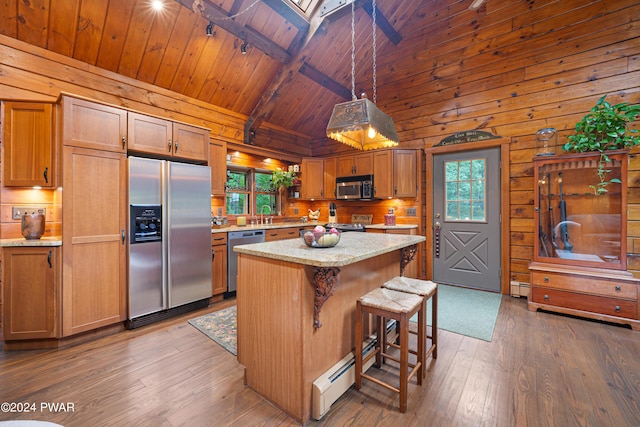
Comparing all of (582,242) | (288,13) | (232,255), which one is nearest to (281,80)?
(288,13)

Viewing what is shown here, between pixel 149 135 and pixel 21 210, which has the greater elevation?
pixel 149 135

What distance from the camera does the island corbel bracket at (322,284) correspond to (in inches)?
61.5

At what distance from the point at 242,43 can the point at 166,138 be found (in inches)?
68.9

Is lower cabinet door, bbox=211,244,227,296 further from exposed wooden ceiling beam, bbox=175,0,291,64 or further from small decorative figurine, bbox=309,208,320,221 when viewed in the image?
exposed wooden ceiling beam, bbox=175,0,291,64

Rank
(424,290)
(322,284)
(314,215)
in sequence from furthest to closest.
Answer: (314,215), (424,290), (322,284)

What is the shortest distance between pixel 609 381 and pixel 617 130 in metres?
2.56

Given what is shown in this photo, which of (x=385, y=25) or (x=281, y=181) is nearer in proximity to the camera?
(x=385, y=25)

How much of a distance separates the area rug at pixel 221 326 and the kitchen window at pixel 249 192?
A: 76.3 inches

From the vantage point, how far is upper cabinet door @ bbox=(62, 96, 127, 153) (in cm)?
245

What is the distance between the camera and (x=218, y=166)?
407cm

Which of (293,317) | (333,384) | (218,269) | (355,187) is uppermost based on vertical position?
(355,187)

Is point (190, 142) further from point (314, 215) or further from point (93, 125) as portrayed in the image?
point (314, 215)

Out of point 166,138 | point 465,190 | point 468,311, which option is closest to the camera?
point 166,138

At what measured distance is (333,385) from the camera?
5.57 ft
